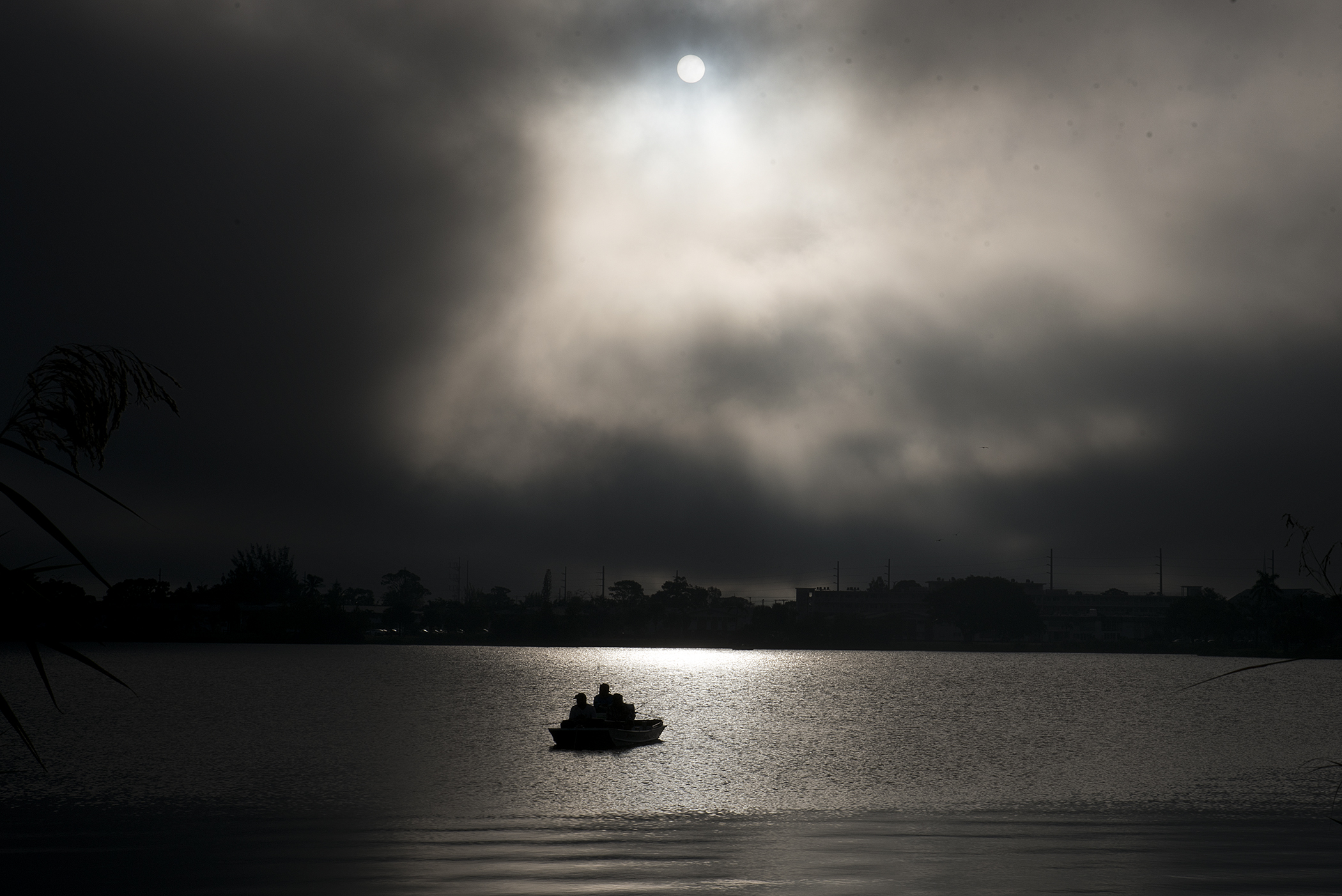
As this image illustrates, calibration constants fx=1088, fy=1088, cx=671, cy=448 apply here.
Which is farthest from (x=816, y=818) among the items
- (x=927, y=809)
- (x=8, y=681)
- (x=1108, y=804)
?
(x=8, y=681)

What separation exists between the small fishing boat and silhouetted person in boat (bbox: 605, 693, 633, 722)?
0.29 meters

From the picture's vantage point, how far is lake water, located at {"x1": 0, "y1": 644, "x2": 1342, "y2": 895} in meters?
22.8

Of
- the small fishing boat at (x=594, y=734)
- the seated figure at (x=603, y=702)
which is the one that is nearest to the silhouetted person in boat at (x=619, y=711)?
the seated figure at (x=603, y=702)

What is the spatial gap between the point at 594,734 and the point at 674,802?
1612 centimetres

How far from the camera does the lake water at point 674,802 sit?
22.8 m

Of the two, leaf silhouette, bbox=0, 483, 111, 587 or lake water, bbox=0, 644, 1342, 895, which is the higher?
leaf silhouette, bbox=0, 483, 111, 587

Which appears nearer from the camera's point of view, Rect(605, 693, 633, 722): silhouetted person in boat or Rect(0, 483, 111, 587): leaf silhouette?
Rect(0, 483, 111, 587): leaf silhouette

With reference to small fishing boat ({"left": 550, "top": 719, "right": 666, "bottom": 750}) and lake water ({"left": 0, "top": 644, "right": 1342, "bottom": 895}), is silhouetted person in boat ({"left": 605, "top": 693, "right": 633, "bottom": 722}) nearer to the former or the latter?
small fishing boat ({"left": 550, "top": 719, "right": 666, "bottom": 750})

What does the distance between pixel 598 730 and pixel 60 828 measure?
26350mm

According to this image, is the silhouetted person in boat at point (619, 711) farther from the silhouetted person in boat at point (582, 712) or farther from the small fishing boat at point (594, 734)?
the silhouetted person in boat at point (582, 712)

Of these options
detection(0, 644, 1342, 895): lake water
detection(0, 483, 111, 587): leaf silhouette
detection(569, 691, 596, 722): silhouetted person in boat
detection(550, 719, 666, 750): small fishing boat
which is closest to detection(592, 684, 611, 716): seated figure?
detection(569, 691, 596, 722): silhouetted person in boat

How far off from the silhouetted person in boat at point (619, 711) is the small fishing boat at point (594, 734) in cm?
29

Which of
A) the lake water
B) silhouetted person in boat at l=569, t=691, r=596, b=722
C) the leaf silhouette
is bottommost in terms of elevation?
the lake water

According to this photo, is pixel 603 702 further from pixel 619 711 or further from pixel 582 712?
pixel 582 712
